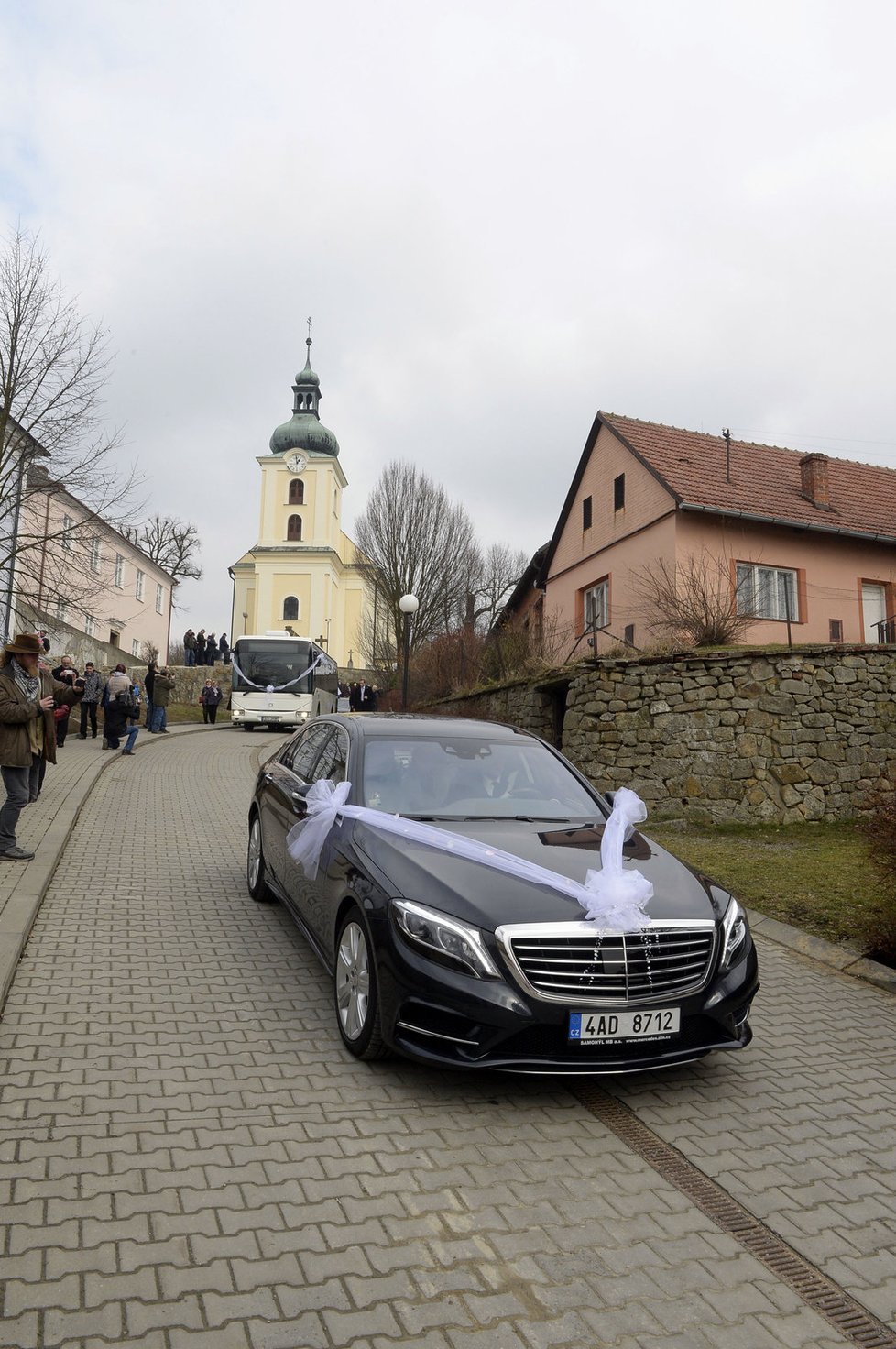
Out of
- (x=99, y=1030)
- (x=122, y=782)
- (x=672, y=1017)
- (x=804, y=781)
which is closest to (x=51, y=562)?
(x=122, y=782)

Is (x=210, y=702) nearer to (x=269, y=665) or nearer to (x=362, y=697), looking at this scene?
(x=269, y=665)

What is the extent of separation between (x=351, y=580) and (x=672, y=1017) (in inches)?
2626

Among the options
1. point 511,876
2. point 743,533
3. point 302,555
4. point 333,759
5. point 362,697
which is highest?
point 302,555

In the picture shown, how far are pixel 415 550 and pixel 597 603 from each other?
1439cm

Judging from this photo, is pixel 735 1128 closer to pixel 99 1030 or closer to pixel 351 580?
pixel 99 1030

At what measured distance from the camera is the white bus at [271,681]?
28984 millimetres

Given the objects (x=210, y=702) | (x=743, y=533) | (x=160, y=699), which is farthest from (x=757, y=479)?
(x=210, y=702)

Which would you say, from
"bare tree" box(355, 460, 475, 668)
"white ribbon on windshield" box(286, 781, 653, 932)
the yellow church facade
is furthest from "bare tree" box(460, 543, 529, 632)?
"white ribbon on windshield" box(286, 781, 653, 932)

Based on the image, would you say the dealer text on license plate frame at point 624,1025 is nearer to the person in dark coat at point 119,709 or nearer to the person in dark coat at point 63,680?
the person in dark coat at point 63,680

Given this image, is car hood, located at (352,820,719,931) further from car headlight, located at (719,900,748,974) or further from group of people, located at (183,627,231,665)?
group of people, located at (183,627,231,665)

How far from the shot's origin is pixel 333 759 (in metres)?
5.91

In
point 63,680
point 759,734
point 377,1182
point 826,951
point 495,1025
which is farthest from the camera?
point 759,734

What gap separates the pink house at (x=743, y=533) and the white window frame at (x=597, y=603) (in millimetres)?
58

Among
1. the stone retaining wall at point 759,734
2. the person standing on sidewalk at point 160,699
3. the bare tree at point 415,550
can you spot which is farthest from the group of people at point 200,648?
the stone retaining wall at point 759,734
